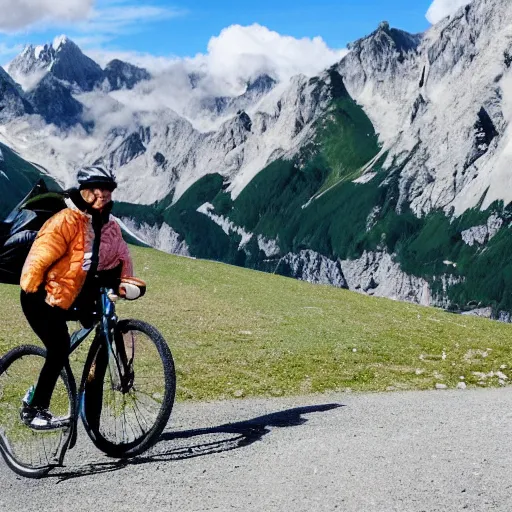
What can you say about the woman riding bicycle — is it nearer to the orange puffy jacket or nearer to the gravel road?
the orange puffy jacket

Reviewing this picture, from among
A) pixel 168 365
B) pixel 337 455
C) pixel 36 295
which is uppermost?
pixel 36 295

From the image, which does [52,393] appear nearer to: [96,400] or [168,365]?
[96,400]

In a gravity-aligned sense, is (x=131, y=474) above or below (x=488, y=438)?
below

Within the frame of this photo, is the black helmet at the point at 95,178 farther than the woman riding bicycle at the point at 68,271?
Yes

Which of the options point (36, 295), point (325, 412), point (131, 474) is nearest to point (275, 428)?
point (325, 412)

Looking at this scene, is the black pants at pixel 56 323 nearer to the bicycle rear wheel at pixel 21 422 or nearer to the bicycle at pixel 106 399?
the bicycle at pixel 106 399

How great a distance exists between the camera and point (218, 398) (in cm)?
1661

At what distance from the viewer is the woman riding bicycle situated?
32.1 ft

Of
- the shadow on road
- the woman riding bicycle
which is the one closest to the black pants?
the woman riding bicycle

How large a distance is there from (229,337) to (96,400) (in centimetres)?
1534

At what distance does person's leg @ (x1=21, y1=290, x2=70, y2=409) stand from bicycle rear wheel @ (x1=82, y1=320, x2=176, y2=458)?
523 mm

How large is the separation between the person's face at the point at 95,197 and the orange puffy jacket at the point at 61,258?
0.66 feet

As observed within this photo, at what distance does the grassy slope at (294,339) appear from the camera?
62.8 ft

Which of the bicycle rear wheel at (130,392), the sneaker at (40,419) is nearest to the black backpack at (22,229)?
the bicycle rear wheel at (130,392)
